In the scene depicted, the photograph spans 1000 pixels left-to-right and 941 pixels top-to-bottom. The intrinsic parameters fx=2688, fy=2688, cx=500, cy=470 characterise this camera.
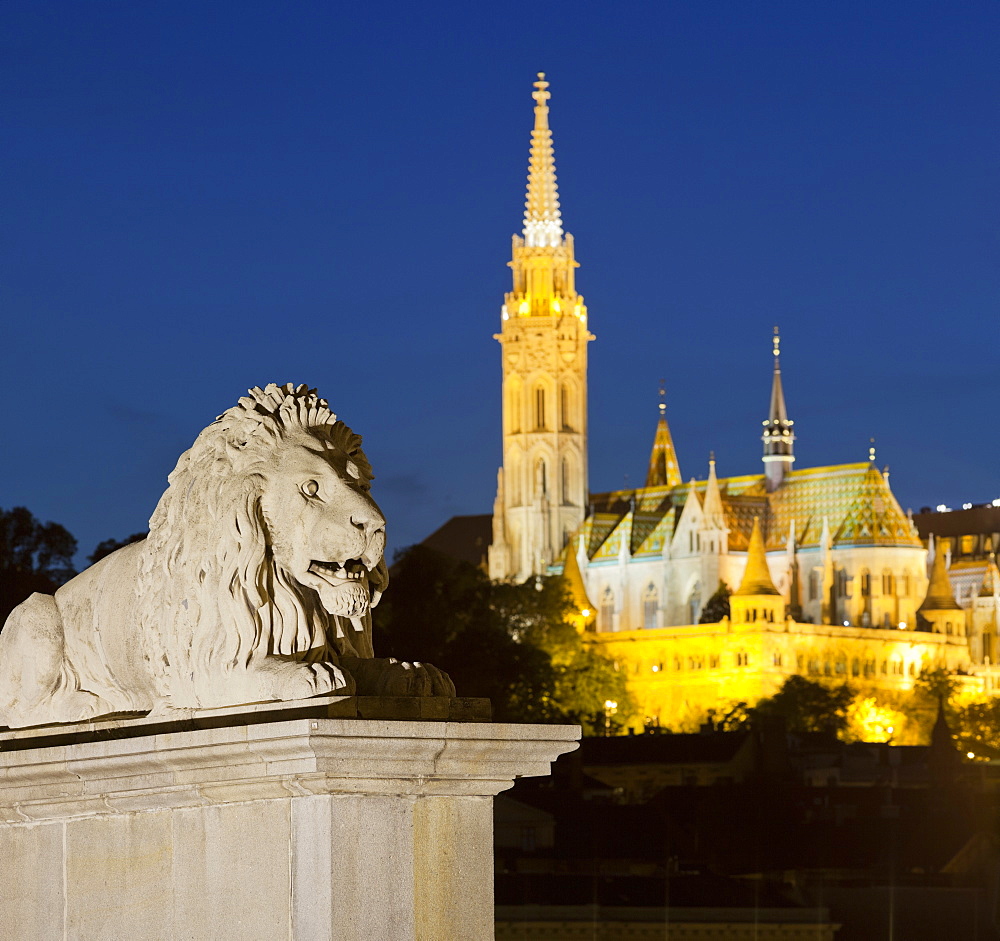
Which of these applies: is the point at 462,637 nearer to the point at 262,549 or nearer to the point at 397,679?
the point at 262,549

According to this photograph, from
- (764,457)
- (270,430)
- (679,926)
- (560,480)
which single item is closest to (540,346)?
(560,480)

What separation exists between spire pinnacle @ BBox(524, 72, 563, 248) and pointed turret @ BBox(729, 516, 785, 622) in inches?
1221

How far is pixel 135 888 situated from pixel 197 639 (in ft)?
2.60

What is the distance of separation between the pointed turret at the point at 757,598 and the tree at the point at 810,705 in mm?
6184

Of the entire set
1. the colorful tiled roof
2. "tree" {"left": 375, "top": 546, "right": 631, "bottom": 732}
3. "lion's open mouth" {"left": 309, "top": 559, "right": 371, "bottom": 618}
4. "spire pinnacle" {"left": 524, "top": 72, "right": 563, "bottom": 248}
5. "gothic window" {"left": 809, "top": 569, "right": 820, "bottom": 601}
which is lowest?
"lion's open mouth" {"left": 309, "top": 559, "right": 371, "bottom": 618}

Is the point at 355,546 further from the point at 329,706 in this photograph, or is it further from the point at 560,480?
the point at 560,480

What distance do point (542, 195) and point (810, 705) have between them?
155 feet

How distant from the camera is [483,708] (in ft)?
25.0

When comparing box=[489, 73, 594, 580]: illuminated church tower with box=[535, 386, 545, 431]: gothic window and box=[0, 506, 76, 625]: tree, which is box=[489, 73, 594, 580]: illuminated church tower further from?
box=[0, 506, 76, 625]: tree

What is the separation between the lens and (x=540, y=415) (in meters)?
173

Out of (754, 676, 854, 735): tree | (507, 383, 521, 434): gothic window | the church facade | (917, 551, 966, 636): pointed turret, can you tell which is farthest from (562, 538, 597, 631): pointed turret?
(917, 551, 966, 636): pointed turret

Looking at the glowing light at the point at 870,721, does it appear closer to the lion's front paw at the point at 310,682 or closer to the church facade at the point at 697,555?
the church facade at the point at 697,555

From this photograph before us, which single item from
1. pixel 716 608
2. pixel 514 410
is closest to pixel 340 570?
pixel 716 608

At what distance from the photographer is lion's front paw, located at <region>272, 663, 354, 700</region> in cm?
748
